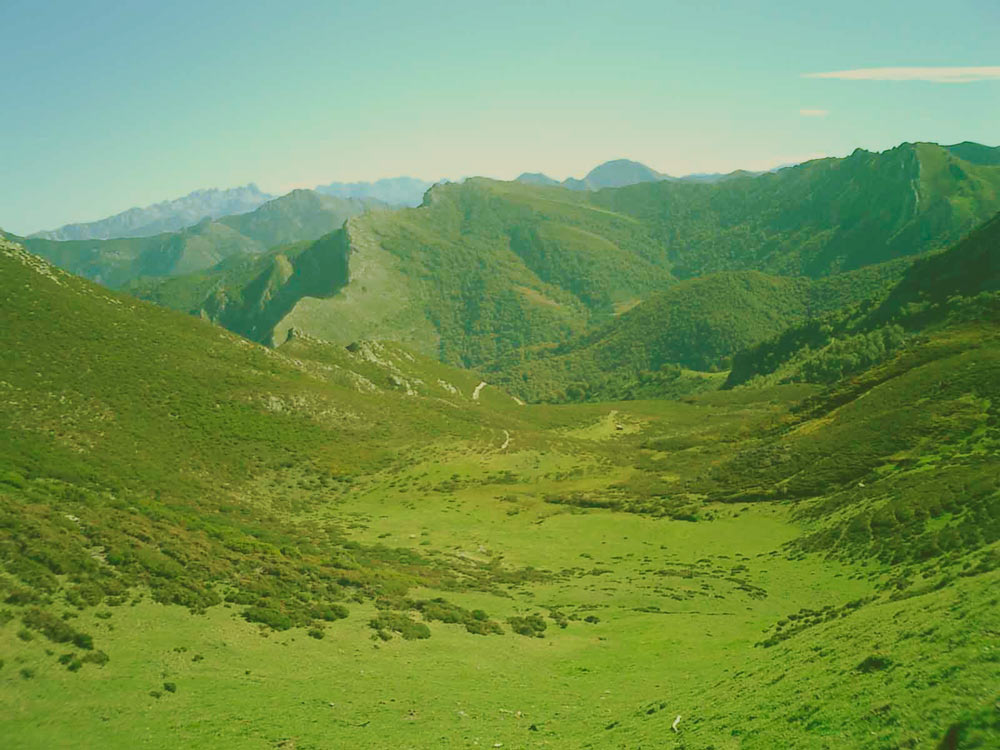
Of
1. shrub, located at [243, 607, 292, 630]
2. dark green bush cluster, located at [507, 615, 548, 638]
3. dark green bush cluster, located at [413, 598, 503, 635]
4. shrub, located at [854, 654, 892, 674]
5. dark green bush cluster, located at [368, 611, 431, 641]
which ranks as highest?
shrub, located at [854, 654, 892, 674]

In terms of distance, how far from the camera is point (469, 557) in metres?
56.6

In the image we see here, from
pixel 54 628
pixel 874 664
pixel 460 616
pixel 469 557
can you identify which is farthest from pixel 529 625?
pixel 54 628

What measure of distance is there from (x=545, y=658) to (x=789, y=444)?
213 ft

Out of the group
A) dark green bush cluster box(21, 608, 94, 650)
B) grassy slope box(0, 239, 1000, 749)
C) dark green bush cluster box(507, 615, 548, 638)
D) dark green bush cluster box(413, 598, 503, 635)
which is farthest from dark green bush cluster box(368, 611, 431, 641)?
dark green bush cluster box(21, 608, 94, 650)

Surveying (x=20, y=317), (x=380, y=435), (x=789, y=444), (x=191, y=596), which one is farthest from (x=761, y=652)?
(x=20, y=317)

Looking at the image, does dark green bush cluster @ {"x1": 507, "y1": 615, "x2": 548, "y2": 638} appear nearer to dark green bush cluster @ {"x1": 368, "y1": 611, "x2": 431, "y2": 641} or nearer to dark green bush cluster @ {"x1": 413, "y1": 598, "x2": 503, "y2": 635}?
dark green bush cluster @ {"x1": 413, "y1": 598, "x2": 503, "y2": 635}

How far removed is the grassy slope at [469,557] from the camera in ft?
68.3

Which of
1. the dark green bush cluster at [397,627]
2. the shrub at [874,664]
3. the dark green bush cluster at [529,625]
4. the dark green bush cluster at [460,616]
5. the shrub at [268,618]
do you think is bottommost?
the dark green bush cluster at [529,625]

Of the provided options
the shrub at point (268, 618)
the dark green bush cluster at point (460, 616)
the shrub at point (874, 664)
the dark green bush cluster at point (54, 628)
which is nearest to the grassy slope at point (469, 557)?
the shrub at point (874, 664)

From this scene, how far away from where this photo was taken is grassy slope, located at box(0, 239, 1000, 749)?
20.8 m

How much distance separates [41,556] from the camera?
89.1 ft

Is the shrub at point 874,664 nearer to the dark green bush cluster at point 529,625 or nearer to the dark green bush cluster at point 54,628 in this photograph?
the dark green bush cluster at point 529,625

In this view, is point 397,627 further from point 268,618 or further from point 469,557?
point 469,557

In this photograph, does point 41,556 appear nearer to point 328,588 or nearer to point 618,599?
point 328,588
